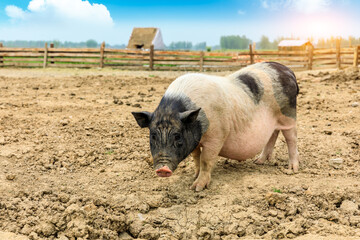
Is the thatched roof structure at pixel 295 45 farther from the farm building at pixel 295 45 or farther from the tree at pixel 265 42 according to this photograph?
the tree at pixel 265 42

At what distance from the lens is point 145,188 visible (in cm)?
370

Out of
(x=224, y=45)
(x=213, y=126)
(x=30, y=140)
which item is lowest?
(x=30, y=140)

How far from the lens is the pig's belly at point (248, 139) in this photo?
3.80 m

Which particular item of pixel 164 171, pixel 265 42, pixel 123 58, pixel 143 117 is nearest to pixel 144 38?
pixel 123 58

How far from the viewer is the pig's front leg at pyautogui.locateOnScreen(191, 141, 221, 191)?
3.56m

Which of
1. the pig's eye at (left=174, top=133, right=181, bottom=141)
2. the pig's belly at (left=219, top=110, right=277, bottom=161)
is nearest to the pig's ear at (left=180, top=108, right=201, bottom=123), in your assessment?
the pig's eye at (left=174, top=133, right=181, bottom=141)

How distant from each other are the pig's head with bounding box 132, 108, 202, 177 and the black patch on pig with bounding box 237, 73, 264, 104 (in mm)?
952

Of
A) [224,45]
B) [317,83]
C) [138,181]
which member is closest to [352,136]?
[138,181]

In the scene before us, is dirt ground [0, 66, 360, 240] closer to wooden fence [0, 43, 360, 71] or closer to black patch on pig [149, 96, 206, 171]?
black patch on pig [149, 96, 206, 171]

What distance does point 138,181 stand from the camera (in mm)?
3883

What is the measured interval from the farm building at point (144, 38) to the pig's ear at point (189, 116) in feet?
93.8

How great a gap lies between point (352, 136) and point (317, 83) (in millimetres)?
5559

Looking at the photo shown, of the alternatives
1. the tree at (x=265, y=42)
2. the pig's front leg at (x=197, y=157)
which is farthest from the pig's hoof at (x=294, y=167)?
the tree at (x=265, y=42)

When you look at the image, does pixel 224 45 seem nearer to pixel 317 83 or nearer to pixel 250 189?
pixel 317 83
